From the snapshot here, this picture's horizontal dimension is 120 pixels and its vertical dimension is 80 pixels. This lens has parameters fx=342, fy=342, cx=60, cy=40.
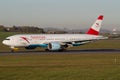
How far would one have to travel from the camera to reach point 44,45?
76.2m

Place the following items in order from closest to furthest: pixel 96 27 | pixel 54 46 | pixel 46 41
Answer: pixel 54 46 < pixel 46 41 < pixel 96 27

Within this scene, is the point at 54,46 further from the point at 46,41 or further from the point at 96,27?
the point at 96,27

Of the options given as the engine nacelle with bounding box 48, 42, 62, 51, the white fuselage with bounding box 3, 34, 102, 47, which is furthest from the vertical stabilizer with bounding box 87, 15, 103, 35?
the engine nacelle with bounding box 48, 42, 62, 51

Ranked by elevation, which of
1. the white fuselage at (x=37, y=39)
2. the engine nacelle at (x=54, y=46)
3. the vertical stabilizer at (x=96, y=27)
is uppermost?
the vertical stabilizer at (x=96, y=27)

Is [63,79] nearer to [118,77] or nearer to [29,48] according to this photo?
[118,77]

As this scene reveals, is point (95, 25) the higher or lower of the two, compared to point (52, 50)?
higher

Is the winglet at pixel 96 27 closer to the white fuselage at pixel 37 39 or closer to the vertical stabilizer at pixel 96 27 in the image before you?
the vertical stabilizer at pixel 96 27

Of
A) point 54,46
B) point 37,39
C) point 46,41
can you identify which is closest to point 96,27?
point 46,41

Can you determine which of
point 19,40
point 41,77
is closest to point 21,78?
point 41,77

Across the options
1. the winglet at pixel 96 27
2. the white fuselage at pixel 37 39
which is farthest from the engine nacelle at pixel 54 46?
the winglet at pixel 96 27

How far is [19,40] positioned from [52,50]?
24.5ft

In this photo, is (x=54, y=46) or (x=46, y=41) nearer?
(x=54, y=46)

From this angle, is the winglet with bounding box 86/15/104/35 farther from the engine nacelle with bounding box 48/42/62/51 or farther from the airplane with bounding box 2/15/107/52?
the engine nacelle with bounding box 48/42/62/51

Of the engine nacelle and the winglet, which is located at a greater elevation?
the winglet
